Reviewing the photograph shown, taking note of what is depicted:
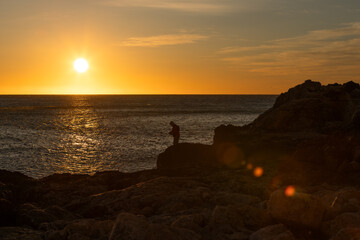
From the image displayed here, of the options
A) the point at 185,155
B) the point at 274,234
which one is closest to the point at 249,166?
the point at 185,155

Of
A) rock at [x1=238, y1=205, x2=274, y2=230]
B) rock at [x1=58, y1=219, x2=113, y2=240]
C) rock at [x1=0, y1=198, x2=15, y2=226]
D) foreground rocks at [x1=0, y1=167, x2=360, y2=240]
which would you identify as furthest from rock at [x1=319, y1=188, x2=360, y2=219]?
rock at [x1=0, y1=198, x2=15, y2=226]

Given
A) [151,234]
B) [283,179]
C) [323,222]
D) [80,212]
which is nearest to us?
[151,234]

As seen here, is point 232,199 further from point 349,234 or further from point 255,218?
point 349,234

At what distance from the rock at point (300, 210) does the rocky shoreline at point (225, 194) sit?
→ 2cm

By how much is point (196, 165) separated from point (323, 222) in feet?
34.4

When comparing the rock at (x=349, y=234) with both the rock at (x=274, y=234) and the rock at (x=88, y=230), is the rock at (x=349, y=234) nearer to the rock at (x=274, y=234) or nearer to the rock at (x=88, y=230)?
the rock at (x=274, y=234)

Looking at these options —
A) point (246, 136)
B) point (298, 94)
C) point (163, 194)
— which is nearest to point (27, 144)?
point (246, 136)

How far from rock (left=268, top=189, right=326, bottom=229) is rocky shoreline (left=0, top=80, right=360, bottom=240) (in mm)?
19

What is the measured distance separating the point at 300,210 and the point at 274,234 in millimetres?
838

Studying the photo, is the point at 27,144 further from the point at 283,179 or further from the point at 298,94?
the point at 283,179

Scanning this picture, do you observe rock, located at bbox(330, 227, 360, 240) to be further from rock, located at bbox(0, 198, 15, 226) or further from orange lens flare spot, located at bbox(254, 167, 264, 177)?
orange lens flare spot, located at bbox(254, 167, 264, 177)

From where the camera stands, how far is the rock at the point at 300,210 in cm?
666

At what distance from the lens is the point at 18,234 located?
7.52m

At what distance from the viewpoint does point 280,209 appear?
6.87 metres
